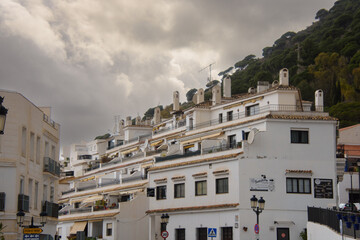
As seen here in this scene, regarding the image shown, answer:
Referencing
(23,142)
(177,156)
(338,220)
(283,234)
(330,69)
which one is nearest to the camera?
(338,220)

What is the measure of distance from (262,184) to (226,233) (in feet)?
15.9

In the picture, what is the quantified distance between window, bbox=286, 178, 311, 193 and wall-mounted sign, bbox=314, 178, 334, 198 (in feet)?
1.84

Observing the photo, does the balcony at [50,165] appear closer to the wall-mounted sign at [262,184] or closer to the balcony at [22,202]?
the balcony at [22,202]

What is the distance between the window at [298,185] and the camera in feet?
160

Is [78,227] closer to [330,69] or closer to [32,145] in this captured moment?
[32,145]

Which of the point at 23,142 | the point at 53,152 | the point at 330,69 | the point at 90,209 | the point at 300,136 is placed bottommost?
the point at 90,209

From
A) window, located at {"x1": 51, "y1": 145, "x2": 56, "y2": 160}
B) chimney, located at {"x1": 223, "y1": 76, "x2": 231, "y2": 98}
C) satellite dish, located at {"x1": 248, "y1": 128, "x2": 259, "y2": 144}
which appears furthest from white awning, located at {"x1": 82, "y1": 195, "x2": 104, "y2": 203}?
satellite dish, located at {"x1": 248, "y1": 128, "x2": 259, "y2": 144}

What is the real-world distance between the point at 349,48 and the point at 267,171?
91666 millimetres

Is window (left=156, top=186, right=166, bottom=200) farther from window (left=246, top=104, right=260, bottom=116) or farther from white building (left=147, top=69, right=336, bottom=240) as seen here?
window (left=246, top=104, right=260, bottom=116)

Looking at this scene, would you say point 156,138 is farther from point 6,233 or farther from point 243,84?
point 243,84

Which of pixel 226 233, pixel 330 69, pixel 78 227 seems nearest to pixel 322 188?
pixel 226 233

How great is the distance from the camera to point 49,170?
42.2 m

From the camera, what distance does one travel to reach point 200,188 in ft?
171

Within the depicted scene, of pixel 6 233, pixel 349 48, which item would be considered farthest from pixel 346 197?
pixel 349 48
